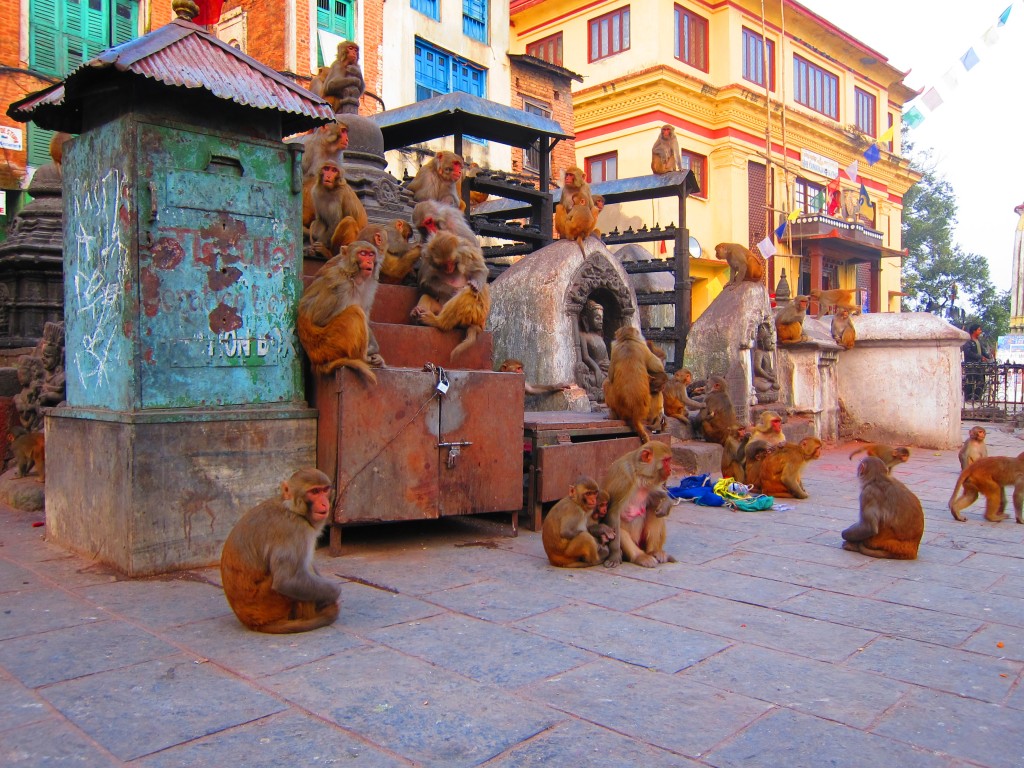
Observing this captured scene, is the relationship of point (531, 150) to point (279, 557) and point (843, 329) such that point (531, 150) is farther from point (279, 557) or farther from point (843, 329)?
point (279, 557)

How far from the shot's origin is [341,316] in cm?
556

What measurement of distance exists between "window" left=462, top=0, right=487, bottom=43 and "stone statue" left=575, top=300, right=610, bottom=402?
40.4 feet

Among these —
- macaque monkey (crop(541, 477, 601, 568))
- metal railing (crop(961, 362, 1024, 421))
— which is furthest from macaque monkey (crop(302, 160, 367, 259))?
metal railing (crop(961, 362, 1024, 421))

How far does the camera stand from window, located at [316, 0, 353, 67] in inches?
666

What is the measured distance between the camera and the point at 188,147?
5352 mm

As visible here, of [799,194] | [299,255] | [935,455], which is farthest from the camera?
[799,194]

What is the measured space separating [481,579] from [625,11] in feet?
76.0

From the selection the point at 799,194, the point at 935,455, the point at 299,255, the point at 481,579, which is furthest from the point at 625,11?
the point at 481,579

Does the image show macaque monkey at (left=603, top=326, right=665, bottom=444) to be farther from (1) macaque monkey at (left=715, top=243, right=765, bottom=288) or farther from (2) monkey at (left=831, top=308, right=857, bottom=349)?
(2) monkey at (left=831, top=308, right=857, bottom=349)

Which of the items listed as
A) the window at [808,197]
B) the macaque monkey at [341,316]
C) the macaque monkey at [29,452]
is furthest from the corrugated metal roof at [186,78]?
the window at [808,197]

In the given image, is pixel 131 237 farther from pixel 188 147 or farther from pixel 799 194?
pixel 799 194

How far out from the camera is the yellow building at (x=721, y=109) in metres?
24.0

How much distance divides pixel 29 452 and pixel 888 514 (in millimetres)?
7150

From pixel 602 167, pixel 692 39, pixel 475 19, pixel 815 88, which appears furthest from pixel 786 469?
pixel 815 88
